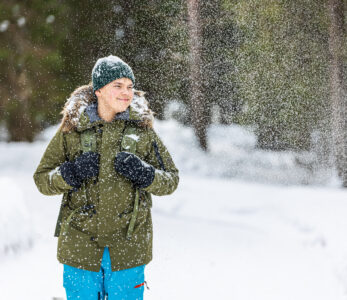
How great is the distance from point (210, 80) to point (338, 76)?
2560 mm

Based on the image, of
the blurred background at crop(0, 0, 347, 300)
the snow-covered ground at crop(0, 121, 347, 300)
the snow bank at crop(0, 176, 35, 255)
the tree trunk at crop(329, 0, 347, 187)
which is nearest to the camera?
the snow-covered ground at crop(0, 121, 347, 300)

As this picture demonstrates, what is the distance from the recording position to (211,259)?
12.2 feet

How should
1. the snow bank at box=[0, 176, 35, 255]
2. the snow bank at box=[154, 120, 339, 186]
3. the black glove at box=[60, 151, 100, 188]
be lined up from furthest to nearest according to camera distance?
1. the snow bank at box=[154, 120, 339, 186]
2. the snow bank at box=[0, 176, 35, 255]
3. the black glove at box=[60, 151, 100, 188]

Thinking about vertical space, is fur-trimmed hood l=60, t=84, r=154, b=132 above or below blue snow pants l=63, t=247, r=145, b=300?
above

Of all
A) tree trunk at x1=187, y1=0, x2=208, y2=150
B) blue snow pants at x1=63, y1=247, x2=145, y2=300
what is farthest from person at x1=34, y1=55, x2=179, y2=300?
tree trunk at x1=187, y1=0, x2=208, y2=150

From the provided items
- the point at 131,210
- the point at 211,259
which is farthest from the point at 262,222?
the point at 131,210

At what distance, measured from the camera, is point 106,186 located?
164cm

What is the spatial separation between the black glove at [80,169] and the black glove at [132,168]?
0.25ft

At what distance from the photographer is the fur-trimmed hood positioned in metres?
1.69

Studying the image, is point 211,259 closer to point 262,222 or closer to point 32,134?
point 262,222

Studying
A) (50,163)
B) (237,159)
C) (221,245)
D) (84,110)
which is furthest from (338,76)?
(50,163)

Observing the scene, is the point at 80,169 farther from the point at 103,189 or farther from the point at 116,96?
the point at 116,96

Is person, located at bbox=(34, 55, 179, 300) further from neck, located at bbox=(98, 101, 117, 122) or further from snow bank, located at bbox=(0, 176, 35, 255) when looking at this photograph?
snow bank, located at bbox=(0, 176, 35, 255)

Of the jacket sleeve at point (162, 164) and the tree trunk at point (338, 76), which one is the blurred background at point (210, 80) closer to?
the tree trunk at point (338, 76)
